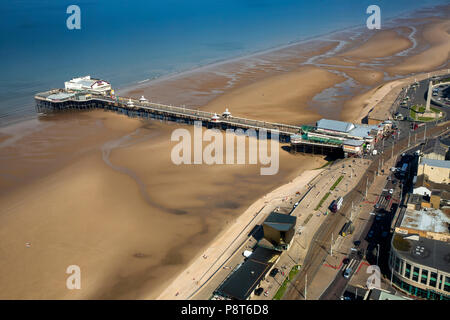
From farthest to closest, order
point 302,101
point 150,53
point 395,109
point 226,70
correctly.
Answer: point 150,53 → point 226,70 → point 302,101 → point 395,109

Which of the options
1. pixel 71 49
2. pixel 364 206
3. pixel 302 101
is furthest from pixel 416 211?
pixel 71 49

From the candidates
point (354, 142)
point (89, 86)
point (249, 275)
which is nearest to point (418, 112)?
point (354, 142)

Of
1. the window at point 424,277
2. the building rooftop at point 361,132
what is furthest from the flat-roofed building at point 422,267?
the building rooftop at point 361,132

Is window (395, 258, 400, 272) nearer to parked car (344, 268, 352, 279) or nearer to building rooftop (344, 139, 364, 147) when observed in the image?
parked car (344, 268, 352, 279)

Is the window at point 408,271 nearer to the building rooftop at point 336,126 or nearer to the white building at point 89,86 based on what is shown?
the building rooftop at point 336,126

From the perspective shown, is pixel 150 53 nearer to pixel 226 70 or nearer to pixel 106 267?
pixel 226 70

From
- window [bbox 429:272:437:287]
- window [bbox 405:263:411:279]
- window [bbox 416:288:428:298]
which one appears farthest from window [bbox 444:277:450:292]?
window [bbox 405:263:411:279]
